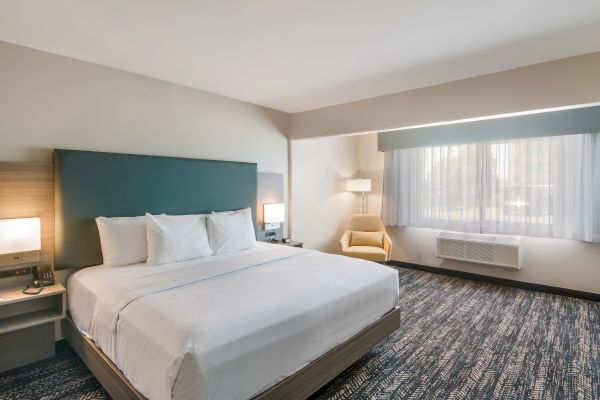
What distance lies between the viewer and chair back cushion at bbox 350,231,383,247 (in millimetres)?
4965

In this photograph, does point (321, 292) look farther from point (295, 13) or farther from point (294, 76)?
point (294, 76)

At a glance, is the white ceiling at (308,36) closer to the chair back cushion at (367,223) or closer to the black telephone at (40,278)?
the black telephone at (40,278)

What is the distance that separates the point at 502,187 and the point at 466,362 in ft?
9.26

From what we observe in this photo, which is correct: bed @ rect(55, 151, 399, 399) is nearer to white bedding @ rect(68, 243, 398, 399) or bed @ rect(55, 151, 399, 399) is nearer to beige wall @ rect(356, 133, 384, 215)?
white bedding @ rect(68, 243, 398, 399)

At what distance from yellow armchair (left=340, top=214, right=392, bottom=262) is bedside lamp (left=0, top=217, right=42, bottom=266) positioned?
11.9 ft

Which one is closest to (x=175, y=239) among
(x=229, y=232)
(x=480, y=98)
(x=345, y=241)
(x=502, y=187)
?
(x=229, y=232)

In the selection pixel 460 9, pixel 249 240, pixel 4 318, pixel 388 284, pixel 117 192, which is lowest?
pixel 4 318

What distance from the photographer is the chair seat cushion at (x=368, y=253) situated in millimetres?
4504

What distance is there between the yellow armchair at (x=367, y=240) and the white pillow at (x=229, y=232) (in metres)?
1.84

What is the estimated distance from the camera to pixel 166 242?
109 inches

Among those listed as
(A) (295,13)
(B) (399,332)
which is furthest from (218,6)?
(B) (399,332)

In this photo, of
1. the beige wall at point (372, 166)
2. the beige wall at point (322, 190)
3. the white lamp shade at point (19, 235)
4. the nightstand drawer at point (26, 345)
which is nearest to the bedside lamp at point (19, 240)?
the white lamp shade at point (19, 235)

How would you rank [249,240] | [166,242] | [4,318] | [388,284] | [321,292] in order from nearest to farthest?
1. [321,292]
2. [4,318]
3. [388,284]
4. [166,242]
5. [249,240]

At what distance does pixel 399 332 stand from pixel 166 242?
234 centimetres
